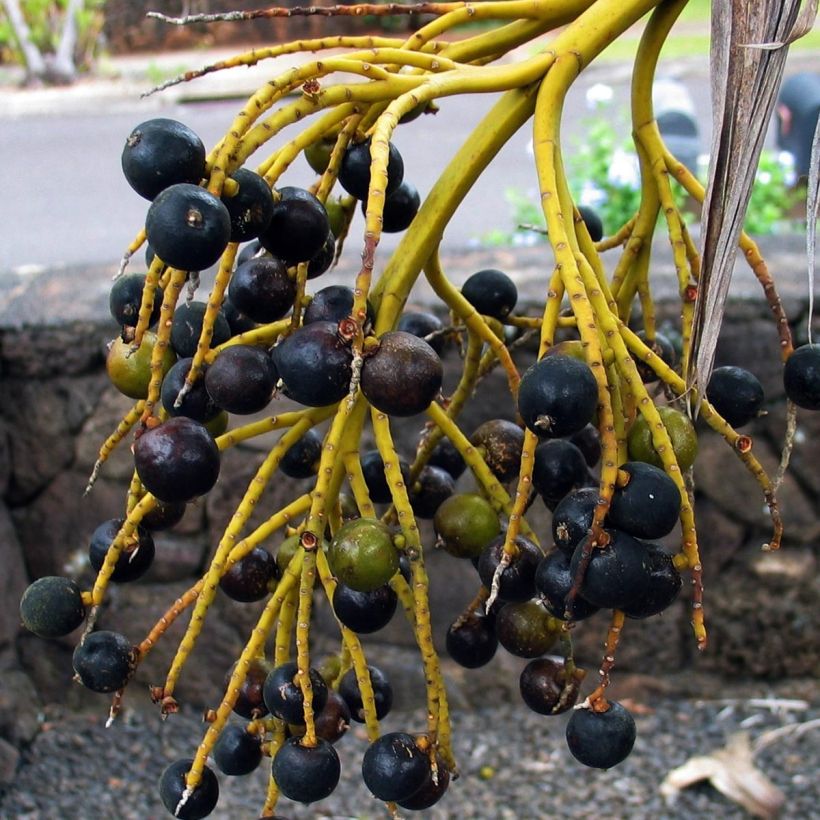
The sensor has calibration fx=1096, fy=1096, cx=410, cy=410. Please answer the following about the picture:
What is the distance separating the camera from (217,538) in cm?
274

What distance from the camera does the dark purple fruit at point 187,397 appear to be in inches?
33.4

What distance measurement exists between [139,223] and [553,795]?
14.8 feet

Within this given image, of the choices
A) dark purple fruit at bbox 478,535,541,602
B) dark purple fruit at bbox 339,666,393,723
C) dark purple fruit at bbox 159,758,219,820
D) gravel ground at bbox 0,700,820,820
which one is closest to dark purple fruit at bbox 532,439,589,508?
dark purple fruit at bbox 478,535,541,602

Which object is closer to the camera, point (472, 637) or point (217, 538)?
point (472, 637)

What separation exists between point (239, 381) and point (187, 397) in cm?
8

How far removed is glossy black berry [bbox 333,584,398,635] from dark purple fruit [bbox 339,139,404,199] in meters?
0.32

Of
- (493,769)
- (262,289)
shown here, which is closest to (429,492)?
(262,289)

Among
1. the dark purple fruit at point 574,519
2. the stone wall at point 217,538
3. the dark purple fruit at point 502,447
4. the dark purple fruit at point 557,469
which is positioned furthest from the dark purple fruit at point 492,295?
the stone wall at point 217,538

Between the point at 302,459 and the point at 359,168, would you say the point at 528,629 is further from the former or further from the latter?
the point at 359,168

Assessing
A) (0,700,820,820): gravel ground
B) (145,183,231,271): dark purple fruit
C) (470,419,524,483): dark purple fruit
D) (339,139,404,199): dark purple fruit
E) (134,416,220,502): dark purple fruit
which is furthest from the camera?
(0,700,820,820): gravel ground

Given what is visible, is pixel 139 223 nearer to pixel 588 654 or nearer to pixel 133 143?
pixel 588 654

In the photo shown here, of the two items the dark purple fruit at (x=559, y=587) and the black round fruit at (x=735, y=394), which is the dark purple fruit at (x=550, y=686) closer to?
the dark purple fruit at (x=559, y=587)

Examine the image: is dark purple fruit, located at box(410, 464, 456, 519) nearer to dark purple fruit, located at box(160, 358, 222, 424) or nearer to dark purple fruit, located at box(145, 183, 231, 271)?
dark purple fruit, located at box(160, 358, 222, 424)

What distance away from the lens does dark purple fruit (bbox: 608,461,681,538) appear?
2.41 feet
